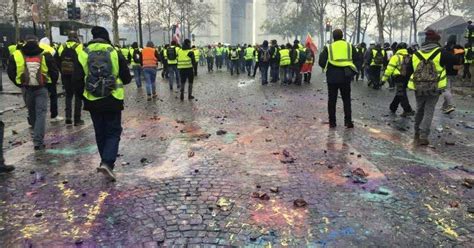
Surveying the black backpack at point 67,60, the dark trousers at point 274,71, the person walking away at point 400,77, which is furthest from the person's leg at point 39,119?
the dark trousers at point 274,71

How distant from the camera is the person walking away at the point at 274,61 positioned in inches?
782

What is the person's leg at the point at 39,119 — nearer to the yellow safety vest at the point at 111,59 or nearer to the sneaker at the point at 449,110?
the yellow safety vest at the point at 111,59

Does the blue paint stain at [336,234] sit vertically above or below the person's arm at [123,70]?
below

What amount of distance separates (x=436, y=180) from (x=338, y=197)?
159 centimetres

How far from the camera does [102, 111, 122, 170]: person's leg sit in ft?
19.5

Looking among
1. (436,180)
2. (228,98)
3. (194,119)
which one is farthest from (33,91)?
(228,98)

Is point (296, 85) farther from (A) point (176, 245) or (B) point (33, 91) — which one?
(A) point (176, 245)

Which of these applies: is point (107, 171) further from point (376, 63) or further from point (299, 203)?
point (376, 63)

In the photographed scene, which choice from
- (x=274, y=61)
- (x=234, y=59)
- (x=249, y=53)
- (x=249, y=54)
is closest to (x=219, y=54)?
(x=234, y=59)

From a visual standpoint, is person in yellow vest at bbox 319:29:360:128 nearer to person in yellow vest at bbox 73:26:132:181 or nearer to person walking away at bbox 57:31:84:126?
person in yellow vest at bbox 73:26:132:181

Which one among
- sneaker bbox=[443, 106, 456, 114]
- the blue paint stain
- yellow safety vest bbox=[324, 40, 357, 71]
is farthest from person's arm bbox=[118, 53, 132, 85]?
sneaker bbox=[443, 106, 456, 114]

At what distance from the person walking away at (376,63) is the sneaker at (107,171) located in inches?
548

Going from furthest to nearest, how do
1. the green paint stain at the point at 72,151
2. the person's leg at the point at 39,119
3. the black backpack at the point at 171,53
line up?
the black backpack at the point at 171,53
the person's leg at the point at 39,119
the green paint stain at the point at 72,151

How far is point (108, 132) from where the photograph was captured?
19.7 feet
